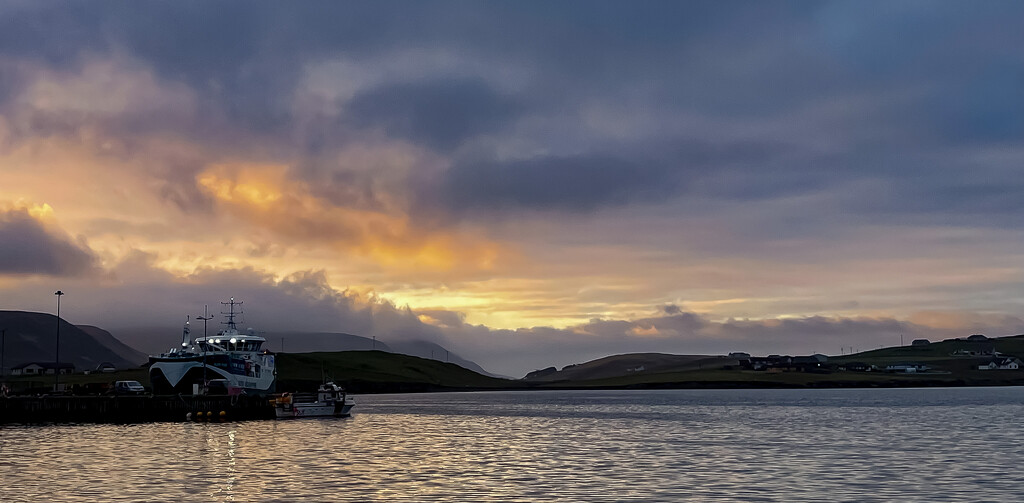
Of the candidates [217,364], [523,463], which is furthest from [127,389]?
[523,463]

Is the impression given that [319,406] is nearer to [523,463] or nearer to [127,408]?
[127,408]

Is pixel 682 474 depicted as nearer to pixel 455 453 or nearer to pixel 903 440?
pixel 455 453

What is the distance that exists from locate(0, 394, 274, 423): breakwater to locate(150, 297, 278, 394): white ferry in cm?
1011

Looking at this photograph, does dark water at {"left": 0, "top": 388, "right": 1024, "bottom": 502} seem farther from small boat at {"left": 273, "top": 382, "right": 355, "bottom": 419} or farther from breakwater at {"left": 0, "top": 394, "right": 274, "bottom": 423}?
small boat at {"left": 273, "top": 382, "right": 355, "bottom": 419}

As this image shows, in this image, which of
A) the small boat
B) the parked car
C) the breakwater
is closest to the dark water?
the breakwater

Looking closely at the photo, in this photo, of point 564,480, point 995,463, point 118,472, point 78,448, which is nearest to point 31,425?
point 78,448

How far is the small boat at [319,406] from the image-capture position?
140m

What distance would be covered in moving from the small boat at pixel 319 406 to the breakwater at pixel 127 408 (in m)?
4.05

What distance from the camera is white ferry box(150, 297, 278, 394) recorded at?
471ft

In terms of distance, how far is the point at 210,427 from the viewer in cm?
11419

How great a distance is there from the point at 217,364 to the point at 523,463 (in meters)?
90.7

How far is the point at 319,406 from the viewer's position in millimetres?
143750

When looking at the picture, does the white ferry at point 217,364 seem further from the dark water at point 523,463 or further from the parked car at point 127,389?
the dark water at point 523,463

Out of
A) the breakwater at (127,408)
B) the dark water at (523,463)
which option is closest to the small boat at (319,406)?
the breakwater at (127,408)
